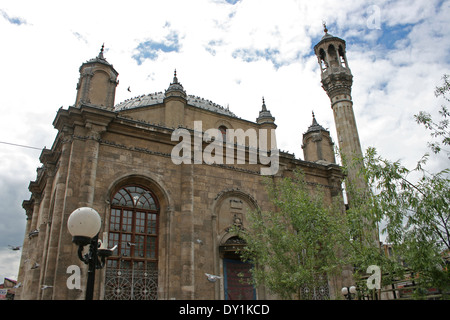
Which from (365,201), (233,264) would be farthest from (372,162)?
(233,264)

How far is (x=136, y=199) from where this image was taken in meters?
16.9

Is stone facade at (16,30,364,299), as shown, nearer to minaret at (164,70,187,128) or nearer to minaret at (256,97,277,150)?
minaret at (164,70,187,128)

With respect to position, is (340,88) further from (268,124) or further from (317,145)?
(268,124)

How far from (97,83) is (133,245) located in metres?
8.01

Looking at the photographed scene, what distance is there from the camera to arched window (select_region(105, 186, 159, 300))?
15086mm

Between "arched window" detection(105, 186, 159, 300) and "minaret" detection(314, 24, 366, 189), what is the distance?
12918mm

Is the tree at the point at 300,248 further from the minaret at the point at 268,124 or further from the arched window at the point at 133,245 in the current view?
the minaret at the point at 268,124

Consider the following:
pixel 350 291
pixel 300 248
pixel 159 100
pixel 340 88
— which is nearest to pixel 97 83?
pixel 159 100

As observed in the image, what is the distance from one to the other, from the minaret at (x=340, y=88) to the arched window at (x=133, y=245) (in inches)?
509

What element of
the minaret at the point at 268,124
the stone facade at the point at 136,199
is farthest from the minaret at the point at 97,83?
the minaret at the point at 268,124

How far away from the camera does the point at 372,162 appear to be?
10.7 m

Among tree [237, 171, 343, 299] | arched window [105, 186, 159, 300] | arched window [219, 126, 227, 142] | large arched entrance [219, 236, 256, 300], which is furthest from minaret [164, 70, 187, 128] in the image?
tree [237, 171, 343, 299]
